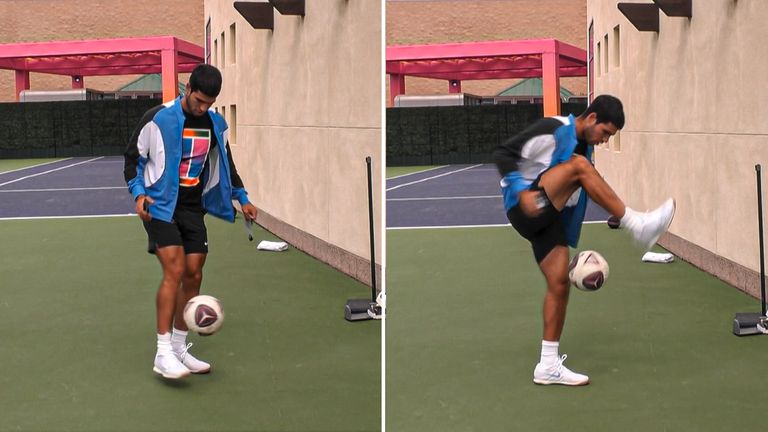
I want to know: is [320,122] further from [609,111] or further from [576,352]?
[609,111]

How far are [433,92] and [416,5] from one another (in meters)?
5.20

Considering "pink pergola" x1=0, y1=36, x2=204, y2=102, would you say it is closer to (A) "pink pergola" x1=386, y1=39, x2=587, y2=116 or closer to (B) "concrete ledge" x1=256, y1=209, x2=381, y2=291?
(A) "pink pergola" x1=386, y1=39, x2=587, y2=116

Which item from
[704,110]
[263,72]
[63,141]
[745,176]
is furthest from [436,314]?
[63,141]

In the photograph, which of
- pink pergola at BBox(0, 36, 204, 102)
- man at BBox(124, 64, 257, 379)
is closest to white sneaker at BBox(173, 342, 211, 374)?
man at BBox(124, 64, 257, 379)

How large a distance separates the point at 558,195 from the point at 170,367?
97.4 inches

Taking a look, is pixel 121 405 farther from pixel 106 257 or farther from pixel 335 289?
pixel 106 257

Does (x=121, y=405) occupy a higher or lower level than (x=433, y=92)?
lower

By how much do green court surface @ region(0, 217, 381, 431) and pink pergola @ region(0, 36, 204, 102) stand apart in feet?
83.0

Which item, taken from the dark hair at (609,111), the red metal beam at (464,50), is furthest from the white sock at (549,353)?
the red metal beam at (464,50)

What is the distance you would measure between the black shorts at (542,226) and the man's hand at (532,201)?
1cm

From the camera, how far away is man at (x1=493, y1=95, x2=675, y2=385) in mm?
5500

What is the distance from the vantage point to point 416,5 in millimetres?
59094

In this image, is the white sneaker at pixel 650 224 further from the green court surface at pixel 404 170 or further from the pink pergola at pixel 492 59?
the pink pergola at pixel 492 59

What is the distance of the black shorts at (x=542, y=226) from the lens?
5906 mm
